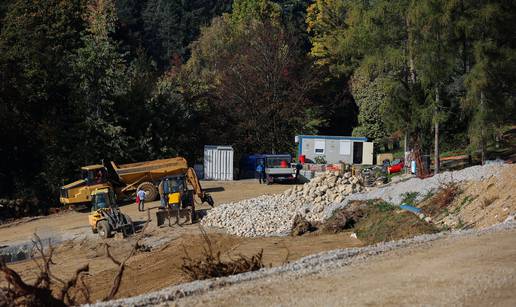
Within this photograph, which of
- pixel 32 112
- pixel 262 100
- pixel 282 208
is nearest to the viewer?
pixel 282 208

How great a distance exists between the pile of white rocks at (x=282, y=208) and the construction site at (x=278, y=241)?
73mm

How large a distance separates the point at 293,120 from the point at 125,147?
14228 mm

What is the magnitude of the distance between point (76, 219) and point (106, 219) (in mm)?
6423

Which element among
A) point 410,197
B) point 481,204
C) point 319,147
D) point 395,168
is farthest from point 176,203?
point 319,147

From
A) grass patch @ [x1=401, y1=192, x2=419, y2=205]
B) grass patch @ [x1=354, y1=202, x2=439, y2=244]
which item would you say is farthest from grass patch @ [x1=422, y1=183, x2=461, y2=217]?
grass patch @ [x1=401, y1=192, x2=419, y2=205]

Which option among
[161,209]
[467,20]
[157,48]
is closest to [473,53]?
[467,20]

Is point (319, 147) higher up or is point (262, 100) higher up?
point (262, 100)

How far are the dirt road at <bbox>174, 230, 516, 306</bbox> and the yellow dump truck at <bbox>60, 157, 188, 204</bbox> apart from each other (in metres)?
22.1

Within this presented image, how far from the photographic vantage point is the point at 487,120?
33875 millimetres

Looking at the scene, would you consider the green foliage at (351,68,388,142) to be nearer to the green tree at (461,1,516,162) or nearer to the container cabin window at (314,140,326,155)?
the container cabin window at (314,140,326,155)

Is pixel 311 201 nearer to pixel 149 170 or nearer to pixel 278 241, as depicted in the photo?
pixel 278 241

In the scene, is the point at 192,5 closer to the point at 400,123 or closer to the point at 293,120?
the point at 293,120

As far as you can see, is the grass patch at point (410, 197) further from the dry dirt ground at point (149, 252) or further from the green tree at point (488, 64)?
the green tree at point (488, 64)

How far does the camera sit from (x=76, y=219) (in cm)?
3438
